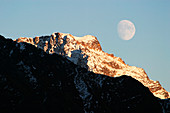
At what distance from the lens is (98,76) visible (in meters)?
182

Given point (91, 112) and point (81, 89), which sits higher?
point (81, 89)

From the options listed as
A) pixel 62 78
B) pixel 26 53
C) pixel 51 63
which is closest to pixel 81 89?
pixel 62 78

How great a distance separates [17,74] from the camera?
161 metres

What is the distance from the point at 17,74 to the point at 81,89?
32130 mm

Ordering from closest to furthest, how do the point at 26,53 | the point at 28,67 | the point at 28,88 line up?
the point at 28,88, the point at 28,67, the point at 26,53

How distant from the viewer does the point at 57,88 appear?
543 ft

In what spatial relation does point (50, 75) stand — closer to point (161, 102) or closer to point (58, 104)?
point (58, 104)

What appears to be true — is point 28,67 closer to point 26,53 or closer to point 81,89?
point 26,53

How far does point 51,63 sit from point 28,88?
27982 mm

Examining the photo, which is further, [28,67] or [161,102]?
[161,102]

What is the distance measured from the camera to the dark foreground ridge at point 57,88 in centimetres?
14925

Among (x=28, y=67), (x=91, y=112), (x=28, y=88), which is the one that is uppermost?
(x=28, y=67)

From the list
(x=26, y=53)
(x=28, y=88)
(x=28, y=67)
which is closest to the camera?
(x=28, y=88)

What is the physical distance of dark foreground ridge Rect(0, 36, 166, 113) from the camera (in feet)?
490
